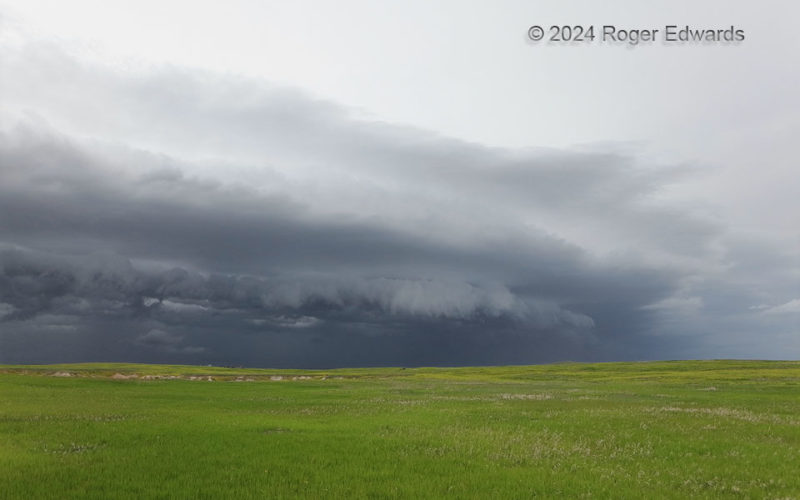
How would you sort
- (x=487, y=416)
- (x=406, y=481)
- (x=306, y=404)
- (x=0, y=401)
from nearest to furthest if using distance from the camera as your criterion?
(x=406, y=481) < (x=487, y=416) < (x=0, y=401) < (x=306, y=404)

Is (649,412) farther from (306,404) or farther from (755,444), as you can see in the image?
(306,404)

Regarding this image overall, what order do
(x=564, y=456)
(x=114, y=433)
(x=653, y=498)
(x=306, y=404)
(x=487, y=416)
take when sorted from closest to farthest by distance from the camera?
1. (x=653, y=498)
2. (x=564, y=456)
3. (x=114, y=433)
4. (x=487, y=416)
5. (x=306, y=404)

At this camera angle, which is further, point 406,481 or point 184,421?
point 184,421

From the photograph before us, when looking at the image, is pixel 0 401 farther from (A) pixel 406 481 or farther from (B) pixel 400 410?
(A) pixel 406 481

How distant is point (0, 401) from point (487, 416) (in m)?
32.6

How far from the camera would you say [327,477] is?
1422 centimetres

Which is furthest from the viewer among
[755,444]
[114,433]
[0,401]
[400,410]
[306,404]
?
[306,404]

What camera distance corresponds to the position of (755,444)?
19969mm

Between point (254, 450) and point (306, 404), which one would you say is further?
point (306, 404)

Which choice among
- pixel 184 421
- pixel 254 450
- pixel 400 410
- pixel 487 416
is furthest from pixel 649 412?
pixel 184 421

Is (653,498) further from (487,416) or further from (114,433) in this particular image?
(114,433)

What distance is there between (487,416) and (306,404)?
50.2 ft

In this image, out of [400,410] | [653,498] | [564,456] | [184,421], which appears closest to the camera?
[653,498]

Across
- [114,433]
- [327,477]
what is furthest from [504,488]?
[114,433]
